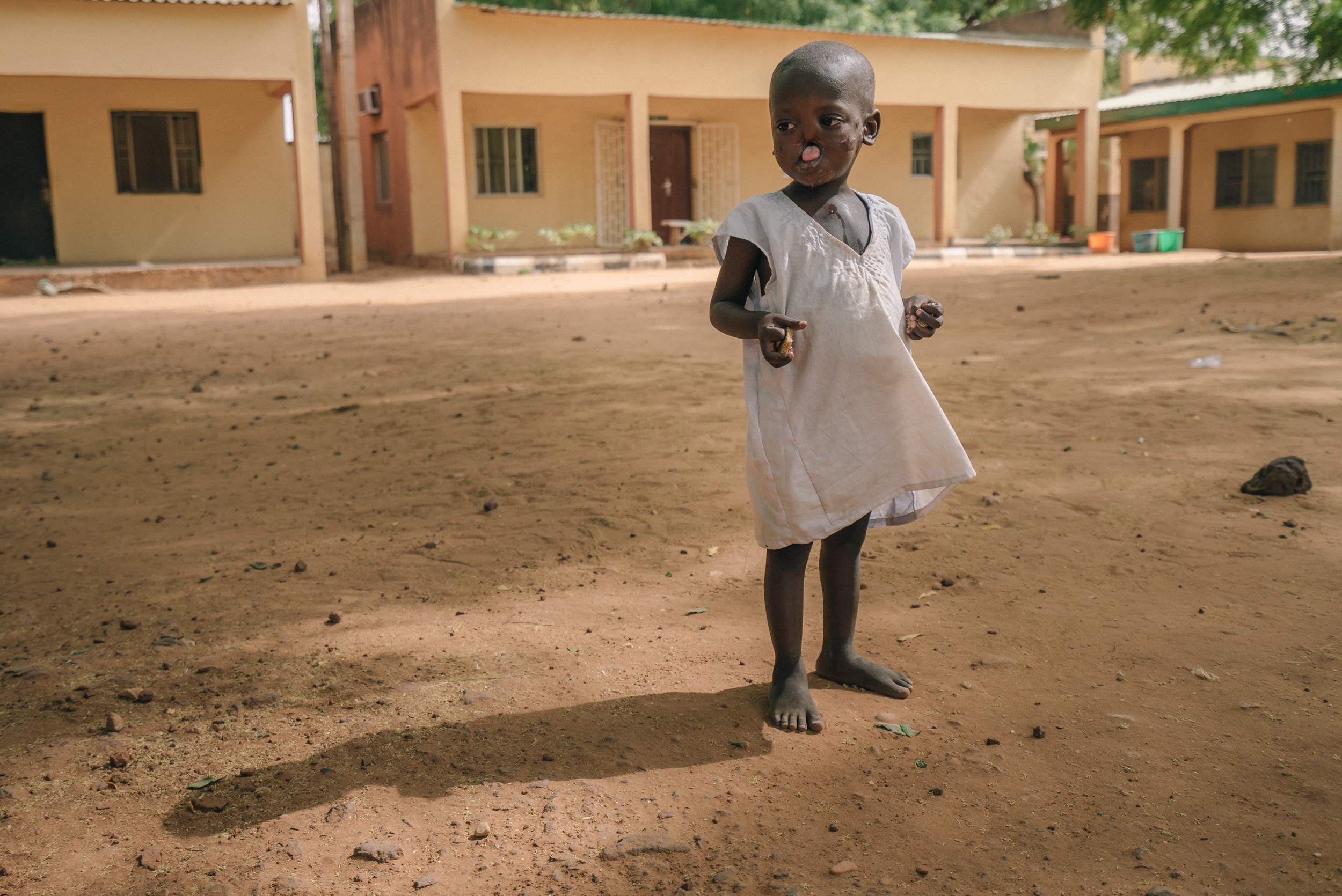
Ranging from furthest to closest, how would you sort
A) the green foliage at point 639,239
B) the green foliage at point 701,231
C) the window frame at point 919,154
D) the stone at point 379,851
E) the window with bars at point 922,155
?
the window with bars at point 922,155
the window frame at point 919,154
the green foliage at point 701,231
the green foliage at point 639,239
the stone at point 379,851

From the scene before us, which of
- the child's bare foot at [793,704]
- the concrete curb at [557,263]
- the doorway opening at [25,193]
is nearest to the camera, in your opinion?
the child's bare foot at [793,704]

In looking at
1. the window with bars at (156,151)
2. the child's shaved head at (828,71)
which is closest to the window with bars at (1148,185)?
the window with bars at (156,151)

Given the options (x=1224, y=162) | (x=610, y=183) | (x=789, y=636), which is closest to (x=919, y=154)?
(x=1224, y=162)

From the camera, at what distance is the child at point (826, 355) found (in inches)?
83.2

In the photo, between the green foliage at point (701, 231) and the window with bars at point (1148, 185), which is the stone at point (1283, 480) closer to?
the green foliage at point (701, 231)

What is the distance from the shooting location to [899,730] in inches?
87.3

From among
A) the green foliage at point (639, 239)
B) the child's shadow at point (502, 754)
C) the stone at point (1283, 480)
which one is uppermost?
the green foliage at point (639, 239)

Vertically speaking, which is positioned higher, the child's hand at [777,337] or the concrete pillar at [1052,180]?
the concrete pillar at [1052,180]

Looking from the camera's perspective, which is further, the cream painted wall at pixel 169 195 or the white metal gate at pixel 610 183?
the white metal gate at pixel 610 183

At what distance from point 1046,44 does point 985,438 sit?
1721cm

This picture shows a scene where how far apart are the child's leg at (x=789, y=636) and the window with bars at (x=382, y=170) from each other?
17560 millimetres

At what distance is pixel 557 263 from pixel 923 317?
13.3 m

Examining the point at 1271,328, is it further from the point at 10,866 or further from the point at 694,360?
the point at 10,866

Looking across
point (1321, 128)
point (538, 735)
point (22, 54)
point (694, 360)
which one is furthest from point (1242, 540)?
point (1321, 128)
